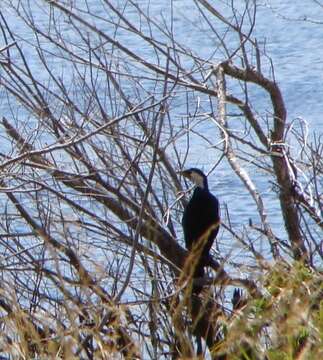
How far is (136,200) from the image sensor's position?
5492mm

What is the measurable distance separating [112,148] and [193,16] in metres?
3.80

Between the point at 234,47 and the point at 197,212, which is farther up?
the point at 234,47

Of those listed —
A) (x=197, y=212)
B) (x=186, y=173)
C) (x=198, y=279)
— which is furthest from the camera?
(x=197, y=212)

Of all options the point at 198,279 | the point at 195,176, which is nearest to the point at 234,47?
the point at 195,176

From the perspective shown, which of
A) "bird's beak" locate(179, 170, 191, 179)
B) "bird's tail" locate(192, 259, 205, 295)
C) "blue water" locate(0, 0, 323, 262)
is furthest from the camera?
"blue water" locate(0, 0, 323, 262)

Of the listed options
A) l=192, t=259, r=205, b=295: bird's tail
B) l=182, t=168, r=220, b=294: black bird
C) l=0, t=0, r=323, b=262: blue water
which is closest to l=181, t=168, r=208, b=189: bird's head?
l=182, t=168, r=220, b=294: black bird

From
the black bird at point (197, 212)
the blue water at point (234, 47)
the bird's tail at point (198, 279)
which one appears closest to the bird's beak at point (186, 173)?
the black bird at point (197, 212)

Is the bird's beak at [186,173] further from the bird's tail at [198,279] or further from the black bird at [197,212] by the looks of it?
the bird's tail at [198,279]

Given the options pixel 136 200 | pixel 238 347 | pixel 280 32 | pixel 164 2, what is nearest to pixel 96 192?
pixel 136 200

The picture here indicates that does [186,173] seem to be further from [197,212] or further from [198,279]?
[198,279]

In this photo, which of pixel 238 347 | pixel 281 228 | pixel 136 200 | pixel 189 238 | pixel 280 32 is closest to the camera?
pixel 238 347

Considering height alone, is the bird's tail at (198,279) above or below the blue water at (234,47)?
below

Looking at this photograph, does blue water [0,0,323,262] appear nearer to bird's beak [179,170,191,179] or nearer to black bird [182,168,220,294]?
black bird [182,168,220,294]

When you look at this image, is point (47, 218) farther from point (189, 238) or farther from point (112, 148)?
point (189, 238)
